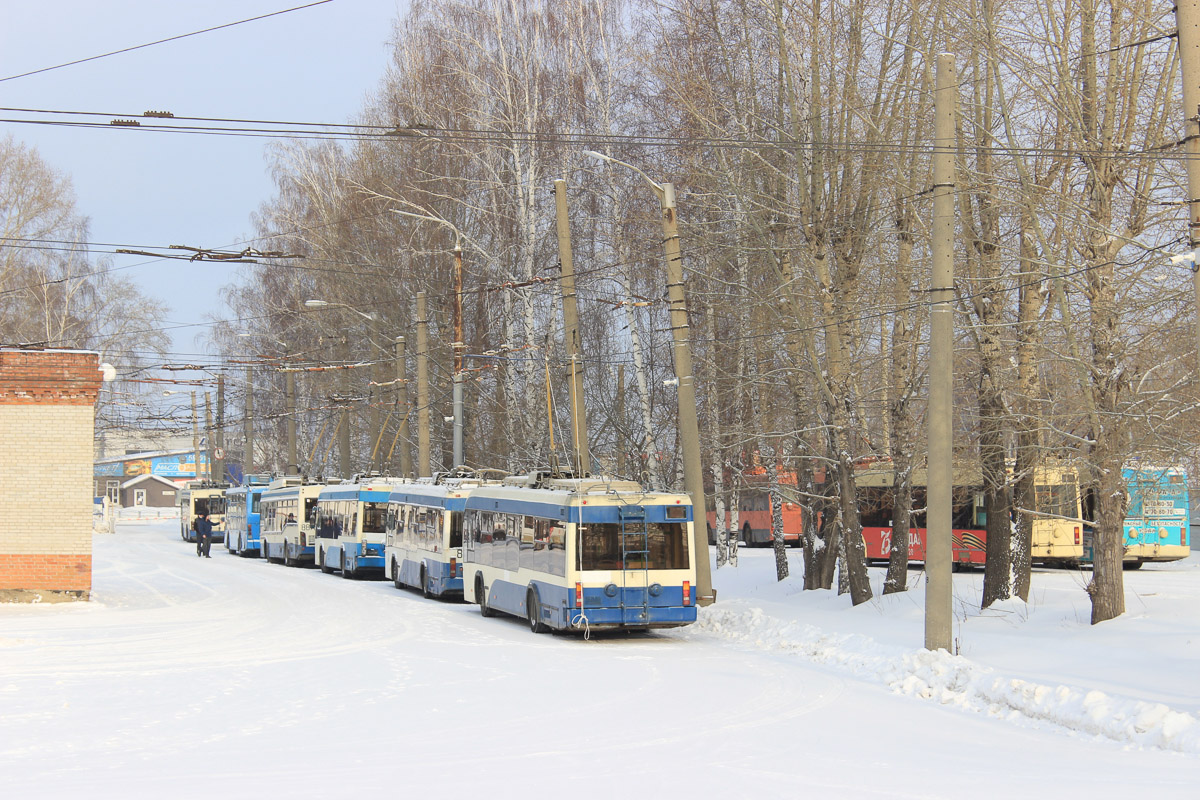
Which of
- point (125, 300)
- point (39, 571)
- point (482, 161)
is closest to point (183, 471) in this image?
point (125, 300)

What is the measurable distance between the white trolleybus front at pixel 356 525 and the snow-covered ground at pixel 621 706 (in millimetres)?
13243

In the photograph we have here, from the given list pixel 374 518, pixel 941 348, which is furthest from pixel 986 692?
pixel 374 518

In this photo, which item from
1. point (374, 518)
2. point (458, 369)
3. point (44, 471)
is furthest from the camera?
point (374, 518)

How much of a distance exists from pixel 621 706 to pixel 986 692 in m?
3.76

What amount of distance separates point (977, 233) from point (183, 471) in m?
113

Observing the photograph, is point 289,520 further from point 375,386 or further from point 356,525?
point 356,525

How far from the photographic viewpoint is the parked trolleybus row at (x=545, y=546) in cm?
1962

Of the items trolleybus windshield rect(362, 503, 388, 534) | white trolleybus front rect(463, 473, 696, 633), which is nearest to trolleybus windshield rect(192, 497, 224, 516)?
trolleybus windshield rect(362, 503, 388, 534)

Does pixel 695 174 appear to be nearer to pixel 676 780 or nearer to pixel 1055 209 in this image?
pixel 1055 209

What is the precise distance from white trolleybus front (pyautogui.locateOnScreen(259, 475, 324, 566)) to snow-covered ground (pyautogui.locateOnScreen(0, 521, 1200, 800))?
20106mm

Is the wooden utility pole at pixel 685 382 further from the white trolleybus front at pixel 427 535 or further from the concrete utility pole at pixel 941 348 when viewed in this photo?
the white trolleybus front at pixel 427 535

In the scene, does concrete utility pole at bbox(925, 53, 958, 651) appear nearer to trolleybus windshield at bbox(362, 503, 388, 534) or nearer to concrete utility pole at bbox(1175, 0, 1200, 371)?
concrete utility pole at bbox(1175, 0, 1200, 371)

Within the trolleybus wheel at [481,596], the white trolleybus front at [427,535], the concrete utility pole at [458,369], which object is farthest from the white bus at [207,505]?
the trolleybus wheel at [481,596]

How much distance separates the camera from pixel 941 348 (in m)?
15.6
